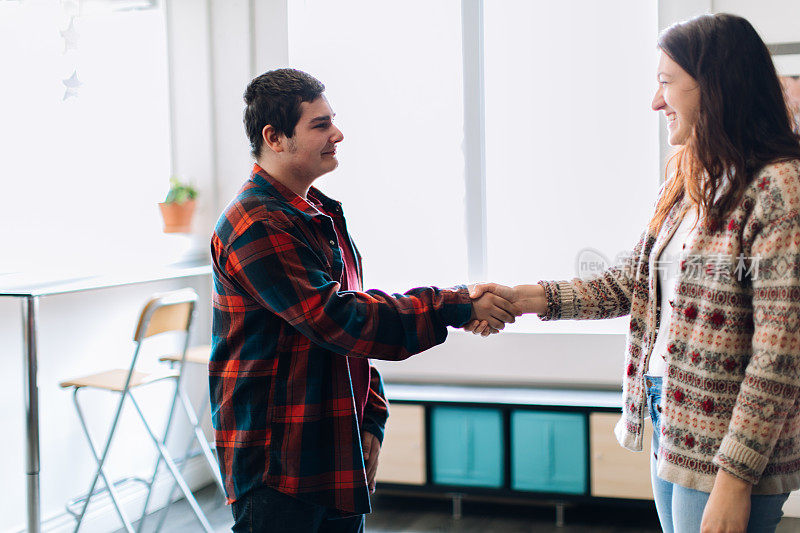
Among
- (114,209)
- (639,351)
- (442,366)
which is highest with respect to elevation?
(114,209)

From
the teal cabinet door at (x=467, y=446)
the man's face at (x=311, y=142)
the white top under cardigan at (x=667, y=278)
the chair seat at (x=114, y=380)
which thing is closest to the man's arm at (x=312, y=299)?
the man's face at (x=311, y=142)

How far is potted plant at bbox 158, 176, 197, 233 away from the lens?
3.70 m

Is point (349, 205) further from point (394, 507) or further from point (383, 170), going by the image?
point (394, 507)

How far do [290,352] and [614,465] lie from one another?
210cm

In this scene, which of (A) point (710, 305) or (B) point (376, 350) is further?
(B) point (376, 350)

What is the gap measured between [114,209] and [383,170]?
1345 millimetres

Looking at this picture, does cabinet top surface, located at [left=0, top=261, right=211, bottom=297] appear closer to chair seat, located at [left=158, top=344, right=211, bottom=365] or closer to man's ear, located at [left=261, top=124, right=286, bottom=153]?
chair seat, located at [left=158, top=344, right=211, bottom=365]

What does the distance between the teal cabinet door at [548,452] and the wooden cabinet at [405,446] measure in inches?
16.3

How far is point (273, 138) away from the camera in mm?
1676

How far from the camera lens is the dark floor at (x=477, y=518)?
127 inches

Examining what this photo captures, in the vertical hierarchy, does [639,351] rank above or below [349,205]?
below

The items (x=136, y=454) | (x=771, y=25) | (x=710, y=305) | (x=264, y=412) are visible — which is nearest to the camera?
(x=710, y=305)

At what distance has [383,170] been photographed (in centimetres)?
382

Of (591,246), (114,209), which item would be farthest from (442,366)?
(114,209)
